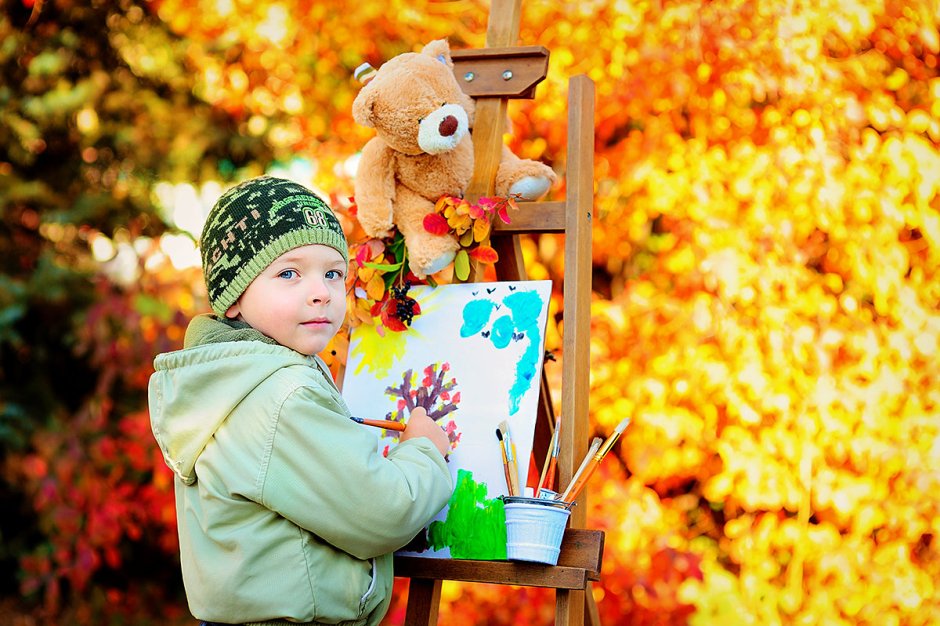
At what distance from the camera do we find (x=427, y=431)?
6.00 feet

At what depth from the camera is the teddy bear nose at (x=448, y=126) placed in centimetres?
187

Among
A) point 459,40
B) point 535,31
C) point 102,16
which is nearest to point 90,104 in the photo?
point 102,16

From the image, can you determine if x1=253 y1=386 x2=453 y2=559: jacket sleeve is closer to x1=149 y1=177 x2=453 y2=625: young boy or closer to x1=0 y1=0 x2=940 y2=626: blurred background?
x1=149 y1=177 x2=453 y2=625: young boy

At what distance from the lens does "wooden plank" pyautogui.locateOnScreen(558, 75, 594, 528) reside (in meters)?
1.81

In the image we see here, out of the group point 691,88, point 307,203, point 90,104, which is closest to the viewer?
point 307,203

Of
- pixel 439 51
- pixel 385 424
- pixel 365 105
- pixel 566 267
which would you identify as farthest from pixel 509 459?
pixel 439 51

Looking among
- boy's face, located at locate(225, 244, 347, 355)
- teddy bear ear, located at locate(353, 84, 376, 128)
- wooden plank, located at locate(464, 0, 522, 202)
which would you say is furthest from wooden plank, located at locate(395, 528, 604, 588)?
teddy bear ear, located at locate(353, 84, 376, 128)

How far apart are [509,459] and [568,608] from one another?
0.27m

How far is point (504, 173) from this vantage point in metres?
2.05

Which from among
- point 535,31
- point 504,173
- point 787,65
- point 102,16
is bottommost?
point 504,173

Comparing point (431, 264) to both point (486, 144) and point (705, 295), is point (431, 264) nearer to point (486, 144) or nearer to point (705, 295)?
point (486, 144)

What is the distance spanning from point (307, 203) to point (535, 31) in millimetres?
2009

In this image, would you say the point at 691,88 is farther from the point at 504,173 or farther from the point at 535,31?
the point at 504,173

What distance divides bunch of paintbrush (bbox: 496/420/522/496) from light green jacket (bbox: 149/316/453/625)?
0.62 ft
